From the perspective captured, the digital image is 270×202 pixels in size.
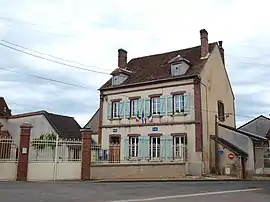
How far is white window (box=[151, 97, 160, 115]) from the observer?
2792 cm

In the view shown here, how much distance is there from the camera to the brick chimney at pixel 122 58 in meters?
32.7

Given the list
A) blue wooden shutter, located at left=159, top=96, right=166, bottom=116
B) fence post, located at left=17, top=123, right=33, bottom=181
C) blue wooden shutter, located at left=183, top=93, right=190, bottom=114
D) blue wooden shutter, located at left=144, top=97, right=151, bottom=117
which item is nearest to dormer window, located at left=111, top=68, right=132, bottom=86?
blue wooden shutter, located at left=144, top=97, right=151, bottom=117

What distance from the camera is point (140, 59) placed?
110ft

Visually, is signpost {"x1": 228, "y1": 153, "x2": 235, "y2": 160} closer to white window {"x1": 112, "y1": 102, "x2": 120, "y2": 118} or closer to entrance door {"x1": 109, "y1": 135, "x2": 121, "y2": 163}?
entrance door {"x1": 109, "y1": 135, "x2": 121, "y2": 163}

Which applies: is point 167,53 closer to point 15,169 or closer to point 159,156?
point 159,156

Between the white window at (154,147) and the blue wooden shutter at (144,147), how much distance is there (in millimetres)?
264

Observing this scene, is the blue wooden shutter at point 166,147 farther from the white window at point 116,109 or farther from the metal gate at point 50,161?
the metal gate at point 50,161

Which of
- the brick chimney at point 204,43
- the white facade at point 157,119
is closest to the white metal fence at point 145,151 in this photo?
the white facade at point 157,119

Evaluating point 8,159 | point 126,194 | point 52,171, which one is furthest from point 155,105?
point 126,194

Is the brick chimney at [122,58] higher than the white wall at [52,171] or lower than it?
higher

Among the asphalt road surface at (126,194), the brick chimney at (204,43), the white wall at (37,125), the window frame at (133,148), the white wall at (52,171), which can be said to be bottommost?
the asphalt road surface at (126,194)

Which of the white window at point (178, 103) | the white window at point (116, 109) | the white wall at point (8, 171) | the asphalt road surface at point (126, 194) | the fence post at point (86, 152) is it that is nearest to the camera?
the asphalt road surface at point (126, 194)

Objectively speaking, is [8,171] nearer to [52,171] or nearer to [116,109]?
[52,171]

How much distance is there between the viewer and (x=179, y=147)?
26.1 meters
